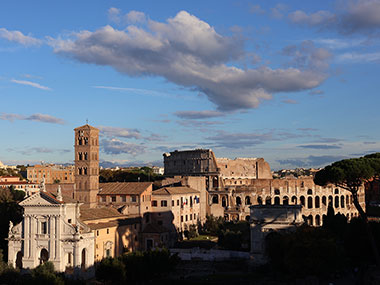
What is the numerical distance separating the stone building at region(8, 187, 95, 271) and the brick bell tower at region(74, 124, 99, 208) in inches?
522

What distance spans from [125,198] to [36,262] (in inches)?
657

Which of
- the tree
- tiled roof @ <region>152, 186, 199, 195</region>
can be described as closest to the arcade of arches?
tiled roof @ <region>152, 186, 199, 195</region>

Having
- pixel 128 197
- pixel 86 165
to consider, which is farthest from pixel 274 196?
pixel 86 165

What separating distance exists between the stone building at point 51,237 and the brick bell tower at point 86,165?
13.3 metres

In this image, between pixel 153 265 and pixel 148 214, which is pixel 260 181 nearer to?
pixel 148 214

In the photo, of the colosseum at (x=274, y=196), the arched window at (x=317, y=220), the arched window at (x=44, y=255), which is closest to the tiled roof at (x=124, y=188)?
Answer: the arched window at (x=44, y=255)

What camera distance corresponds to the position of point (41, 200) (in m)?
50.2

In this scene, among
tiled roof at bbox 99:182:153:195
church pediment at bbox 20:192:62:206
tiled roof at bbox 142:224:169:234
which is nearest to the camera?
church pediment at bbox 20:192:62:206

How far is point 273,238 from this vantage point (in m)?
48.0

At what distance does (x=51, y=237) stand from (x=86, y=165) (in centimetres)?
1672

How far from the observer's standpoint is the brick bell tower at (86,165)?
64.4m

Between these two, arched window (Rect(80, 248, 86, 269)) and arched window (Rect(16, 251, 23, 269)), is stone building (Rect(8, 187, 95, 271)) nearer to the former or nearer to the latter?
arched window (Rect(80, 248, 86, 269))

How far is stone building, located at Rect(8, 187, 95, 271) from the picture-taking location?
160 ft

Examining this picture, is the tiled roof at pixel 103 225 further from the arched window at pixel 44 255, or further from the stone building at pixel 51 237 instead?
the arched window at pixel 44 255
